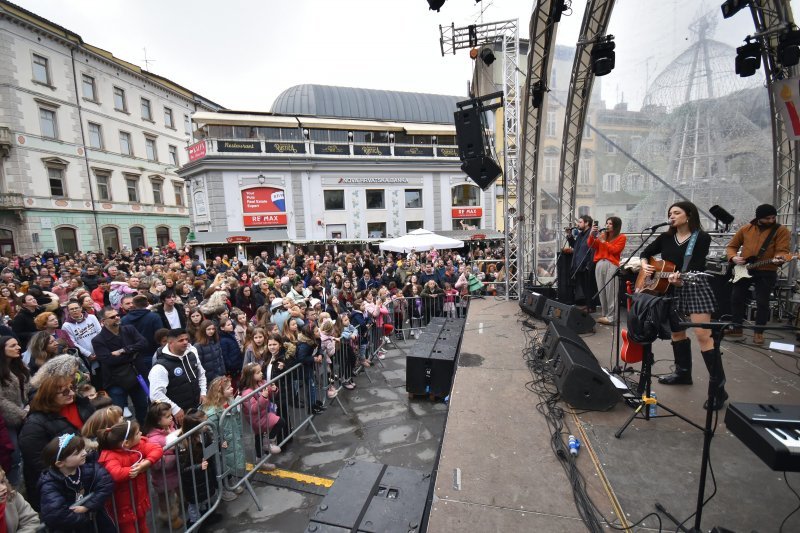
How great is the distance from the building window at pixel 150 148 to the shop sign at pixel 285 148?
14.9 m

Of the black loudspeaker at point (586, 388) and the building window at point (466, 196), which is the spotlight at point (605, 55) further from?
the building window at point (466, 196)

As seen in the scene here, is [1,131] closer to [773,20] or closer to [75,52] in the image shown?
[75,52]

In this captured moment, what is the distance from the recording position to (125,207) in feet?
92.2

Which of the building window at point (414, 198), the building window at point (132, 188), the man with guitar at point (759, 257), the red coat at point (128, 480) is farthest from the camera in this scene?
the building window at point (132, 188)

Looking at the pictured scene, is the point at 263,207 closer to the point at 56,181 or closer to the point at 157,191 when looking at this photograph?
the point at 56,181

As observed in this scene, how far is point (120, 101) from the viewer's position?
2869cm

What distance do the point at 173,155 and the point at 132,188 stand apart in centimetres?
596

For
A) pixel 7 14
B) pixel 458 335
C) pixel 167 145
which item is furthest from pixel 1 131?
pixel 458 335

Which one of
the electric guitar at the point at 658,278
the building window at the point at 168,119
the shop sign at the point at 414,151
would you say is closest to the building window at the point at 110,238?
the building window at the point at 168,119

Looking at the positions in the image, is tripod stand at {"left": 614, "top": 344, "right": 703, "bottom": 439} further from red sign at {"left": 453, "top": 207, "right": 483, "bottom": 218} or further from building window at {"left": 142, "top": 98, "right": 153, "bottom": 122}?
building window at {"left": 142, "top": 98, "right": 153, "bottom": 122}

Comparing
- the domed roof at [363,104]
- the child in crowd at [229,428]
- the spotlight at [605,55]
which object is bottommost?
the child in crowd at [229,428]

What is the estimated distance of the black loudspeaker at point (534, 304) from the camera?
678cm

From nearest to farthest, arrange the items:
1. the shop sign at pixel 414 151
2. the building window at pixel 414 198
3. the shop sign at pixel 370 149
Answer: the shop sign at pixel 370 149 < the shop sign at pixel 414 151 < the building window at pixel 414 198

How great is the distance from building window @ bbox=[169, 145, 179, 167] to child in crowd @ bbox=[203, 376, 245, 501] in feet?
120
